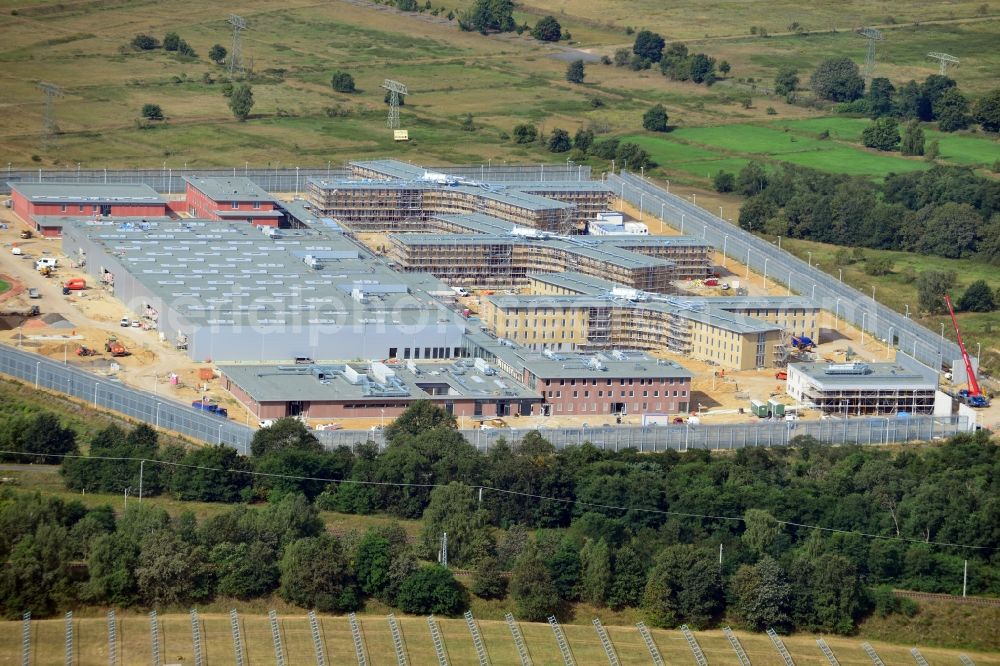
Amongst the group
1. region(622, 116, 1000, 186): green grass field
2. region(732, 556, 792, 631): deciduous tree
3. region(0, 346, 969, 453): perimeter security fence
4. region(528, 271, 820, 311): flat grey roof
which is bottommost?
region(732, 556, 792, 631): deciduous tree

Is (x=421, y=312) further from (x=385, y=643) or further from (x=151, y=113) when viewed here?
(x=151, y=113)

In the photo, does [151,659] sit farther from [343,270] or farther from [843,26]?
[843,26]

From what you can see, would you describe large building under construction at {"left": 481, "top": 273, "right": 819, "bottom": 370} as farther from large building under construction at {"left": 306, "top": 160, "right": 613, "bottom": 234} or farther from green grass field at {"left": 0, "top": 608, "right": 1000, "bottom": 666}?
green grass field at {"left": 0, "top": 608, "right": 1000, "bottom": 666}

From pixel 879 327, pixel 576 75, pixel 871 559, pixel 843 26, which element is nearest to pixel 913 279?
pixel 879 327

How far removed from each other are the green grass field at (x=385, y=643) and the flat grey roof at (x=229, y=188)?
38.5 meters

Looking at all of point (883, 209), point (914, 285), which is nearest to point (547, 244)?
point (914, 285)

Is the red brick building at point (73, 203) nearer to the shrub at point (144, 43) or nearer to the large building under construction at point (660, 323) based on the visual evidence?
the large building under construction at point (660, 323)

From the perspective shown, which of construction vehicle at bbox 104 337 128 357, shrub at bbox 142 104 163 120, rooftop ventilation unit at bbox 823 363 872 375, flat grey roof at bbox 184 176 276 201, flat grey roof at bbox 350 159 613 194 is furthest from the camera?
shrub at bbox 142 104 163 120

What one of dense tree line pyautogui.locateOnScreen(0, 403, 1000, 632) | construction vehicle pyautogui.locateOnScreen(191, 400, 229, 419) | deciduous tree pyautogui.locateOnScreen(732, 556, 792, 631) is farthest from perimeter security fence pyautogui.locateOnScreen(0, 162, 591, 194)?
deciduous tree pyautogui.locateOnScreen(732, 556, 792, 631)

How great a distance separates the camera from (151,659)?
43.8m

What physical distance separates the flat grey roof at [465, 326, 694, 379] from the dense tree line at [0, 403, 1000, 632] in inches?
194

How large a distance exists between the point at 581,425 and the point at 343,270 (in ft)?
50.6

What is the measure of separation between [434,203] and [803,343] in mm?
20596

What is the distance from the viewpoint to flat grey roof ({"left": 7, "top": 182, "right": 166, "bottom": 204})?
266ft
